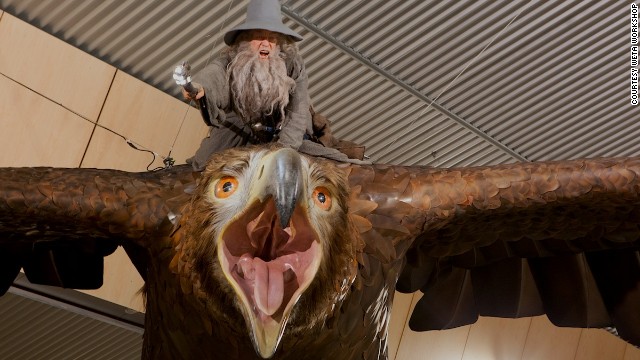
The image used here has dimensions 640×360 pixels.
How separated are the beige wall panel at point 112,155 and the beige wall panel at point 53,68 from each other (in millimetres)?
129

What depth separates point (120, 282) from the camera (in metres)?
6.25

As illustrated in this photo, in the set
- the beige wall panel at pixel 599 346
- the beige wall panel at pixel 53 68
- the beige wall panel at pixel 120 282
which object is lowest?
the beige wall panel at pixel 120 282

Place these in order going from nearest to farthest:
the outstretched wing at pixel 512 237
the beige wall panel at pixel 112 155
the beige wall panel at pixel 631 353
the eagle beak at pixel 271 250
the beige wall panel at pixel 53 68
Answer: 1. the eagle beak at pixel 271 250
2. the outstretched wing at pixel 512 237
3. the beige wall panel at pixel 53 68
4. the beige wall panel at pixel 112 155
5. the beige wall panel at pixel 631 353

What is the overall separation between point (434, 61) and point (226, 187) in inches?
155

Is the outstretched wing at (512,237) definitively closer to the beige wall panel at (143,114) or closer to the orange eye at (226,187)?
the orange eye at (226,187)

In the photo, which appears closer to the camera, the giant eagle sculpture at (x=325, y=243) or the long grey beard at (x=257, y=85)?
the giant eagle sculpture at (x=325, y=243)

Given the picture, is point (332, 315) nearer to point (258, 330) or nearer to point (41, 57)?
point (258, 330)

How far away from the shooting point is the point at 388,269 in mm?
3469


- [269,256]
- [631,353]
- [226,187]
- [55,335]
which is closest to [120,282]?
[55,335]

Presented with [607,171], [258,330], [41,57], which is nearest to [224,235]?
[258,330]

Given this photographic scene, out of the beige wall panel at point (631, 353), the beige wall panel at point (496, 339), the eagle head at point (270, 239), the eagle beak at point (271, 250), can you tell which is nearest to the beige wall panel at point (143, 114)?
the beige wall panel at point (496, 339)

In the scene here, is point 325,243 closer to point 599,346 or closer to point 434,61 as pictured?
point 434,61

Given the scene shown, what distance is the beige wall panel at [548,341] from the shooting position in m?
8.95

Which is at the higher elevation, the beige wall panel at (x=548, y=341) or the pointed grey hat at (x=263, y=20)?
the pointed grey hat at (x=263, y=20)
